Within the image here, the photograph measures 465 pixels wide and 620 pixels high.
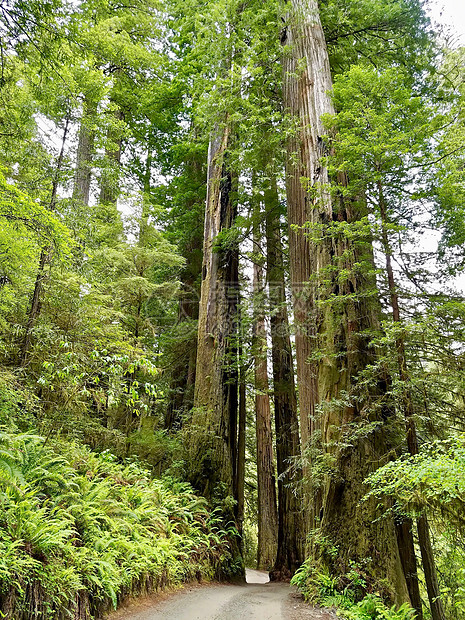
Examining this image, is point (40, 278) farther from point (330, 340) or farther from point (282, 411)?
point (282, 411)

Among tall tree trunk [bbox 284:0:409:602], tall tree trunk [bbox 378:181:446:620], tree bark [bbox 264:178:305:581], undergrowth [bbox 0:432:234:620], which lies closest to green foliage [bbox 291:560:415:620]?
tall tree trunk [bbox 284:0:409:602]

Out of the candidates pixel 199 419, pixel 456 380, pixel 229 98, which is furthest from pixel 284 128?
pixel 199 419

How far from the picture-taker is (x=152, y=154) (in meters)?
16.5

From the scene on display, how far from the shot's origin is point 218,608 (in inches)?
169

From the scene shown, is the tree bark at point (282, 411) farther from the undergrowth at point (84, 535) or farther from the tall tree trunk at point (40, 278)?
the tall tree trunk at point (40, 278)

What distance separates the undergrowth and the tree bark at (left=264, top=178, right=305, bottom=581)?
2494 mm

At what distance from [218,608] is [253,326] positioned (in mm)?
6257

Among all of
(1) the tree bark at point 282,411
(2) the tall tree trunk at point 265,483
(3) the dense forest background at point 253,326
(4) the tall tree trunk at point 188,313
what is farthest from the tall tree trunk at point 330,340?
(4) the tall tree trunk at point 188,313

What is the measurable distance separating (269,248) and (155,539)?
7.24 m

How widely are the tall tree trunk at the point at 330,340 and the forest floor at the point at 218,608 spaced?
0.59m

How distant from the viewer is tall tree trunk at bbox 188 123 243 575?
7.93 meters

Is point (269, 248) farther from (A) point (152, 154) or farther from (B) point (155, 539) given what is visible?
(A) point (152, 154)

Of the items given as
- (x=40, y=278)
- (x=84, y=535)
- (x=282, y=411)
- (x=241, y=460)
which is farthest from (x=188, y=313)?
(x=84, y=535)

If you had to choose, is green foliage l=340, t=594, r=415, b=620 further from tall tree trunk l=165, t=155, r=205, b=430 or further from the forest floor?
tall tree trunk l=165, t=155, r=205, b=430
